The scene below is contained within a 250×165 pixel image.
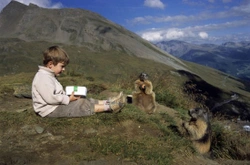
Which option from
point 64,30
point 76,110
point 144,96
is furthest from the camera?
point 64,30

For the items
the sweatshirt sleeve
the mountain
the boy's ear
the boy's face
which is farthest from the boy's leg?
the mountain

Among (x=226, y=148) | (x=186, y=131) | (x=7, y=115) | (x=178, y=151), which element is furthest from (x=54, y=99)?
(x=226, y=148)

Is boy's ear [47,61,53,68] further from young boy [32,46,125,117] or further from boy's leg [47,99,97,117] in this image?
boy's leg [47,99,97,117]

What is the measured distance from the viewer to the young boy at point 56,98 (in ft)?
20.5

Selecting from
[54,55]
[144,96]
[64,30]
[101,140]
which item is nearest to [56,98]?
[54,55]

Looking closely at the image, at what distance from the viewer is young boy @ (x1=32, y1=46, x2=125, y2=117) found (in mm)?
6246

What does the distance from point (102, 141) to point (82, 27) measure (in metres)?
179

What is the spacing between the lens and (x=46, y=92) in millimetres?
6211

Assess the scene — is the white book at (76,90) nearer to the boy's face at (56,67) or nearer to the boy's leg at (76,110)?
the boy's leg at (76,110)

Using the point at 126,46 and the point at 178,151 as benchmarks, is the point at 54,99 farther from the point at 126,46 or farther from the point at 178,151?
the point at 126,46

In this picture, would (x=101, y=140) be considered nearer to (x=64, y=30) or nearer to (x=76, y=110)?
(x=76, y=110)

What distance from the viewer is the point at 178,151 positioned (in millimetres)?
6211

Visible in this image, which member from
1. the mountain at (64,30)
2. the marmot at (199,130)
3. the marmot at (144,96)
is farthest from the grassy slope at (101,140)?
the mountain at (64,30)

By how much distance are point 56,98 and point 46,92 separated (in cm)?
25
